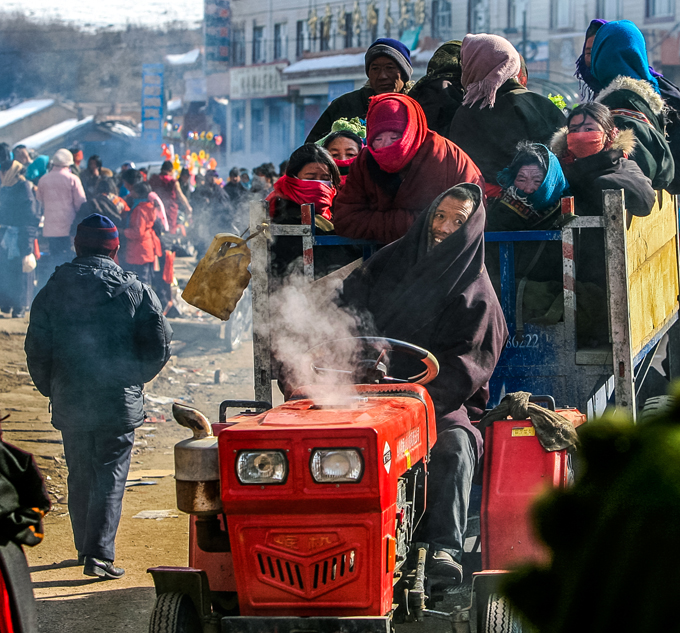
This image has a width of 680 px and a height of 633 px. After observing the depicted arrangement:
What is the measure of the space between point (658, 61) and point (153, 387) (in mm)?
30901

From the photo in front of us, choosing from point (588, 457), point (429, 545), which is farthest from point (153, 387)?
point (588, 457)

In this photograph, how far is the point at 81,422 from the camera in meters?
5.31

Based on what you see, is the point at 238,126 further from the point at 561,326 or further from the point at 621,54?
the point at 561,326

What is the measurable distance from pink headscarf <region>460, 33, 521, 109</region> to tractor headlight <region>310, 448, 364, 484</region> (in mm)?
3550

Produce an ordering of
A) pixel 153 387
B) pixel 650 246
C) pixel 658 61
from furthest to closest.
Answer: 1. pixel 658 61
2. pixel 153 387
3. pixel 650 246

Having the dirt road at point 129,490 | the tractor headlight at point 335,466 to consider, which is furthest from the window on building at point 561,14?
the tractor headlight at point 335,466

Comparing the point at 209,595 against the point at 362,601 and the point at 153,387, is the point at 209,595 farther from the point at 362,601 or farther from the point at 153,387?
the point at 153,387

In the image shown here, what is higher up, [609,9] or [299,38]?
[299,38]

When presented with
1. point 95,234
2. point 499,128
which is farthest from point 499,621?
point 499,128

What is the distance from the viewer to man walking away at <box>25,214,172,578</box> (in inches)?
208

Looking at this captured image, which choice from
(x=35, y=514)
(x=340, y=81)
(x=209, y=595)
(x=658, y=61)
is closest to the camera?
(x=35, y=514)

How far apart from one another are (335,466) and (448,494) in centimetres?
98

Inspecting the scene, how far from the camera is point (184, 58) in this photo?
6700cm

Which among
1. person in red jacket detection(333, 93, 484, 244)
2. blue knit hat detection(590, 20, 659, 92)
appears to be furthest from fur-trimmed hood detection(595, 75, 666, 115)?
person in red jacket detection(333, 93, 484, 244)
